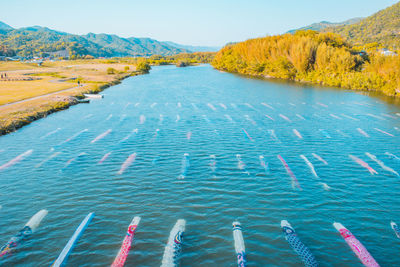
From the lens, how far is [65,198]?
2050cm

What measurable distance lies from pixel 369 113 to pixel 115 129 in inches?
1822

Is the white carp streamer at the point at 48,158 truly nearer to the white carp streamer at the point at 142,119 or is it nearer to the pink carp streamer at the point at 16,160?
the pink carp streamer at the point at 16,160

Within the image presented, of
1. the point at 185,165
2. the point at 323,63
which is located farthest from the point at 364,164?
the point at 323,63

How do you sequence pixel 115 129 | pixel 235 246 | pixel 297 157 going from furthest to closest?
pixel 115 129 → pixel 297 157 → pixel 235 246

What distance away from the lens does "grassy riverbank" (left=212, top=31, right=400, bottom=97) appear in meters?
75.9

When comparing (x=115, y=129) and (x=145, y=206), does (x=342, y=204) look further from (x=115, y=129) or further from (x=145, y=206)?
(x=115, y=129)

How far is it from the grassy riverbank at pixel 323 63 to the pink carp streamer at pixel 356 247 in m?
68.9

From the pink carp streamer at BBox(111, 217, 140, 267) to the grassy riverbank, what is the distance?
7772cm

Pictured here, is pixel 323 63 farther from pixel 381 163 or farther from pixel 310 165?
pixel 310 165

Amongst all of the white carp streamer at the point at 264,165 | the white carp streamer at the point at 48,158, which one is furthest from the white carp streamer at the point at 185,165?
the white carp streamer at the point at 48,158

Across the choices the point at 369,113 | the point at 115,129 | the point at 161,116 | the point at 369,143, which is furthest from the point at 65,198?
the point at 369,113

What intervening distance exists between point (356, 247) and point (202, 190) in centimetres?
1120

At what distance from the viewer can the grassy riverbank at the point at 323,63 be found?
7589cm

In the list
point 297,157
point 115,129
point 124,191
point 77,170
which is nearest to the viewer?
point 124,191
